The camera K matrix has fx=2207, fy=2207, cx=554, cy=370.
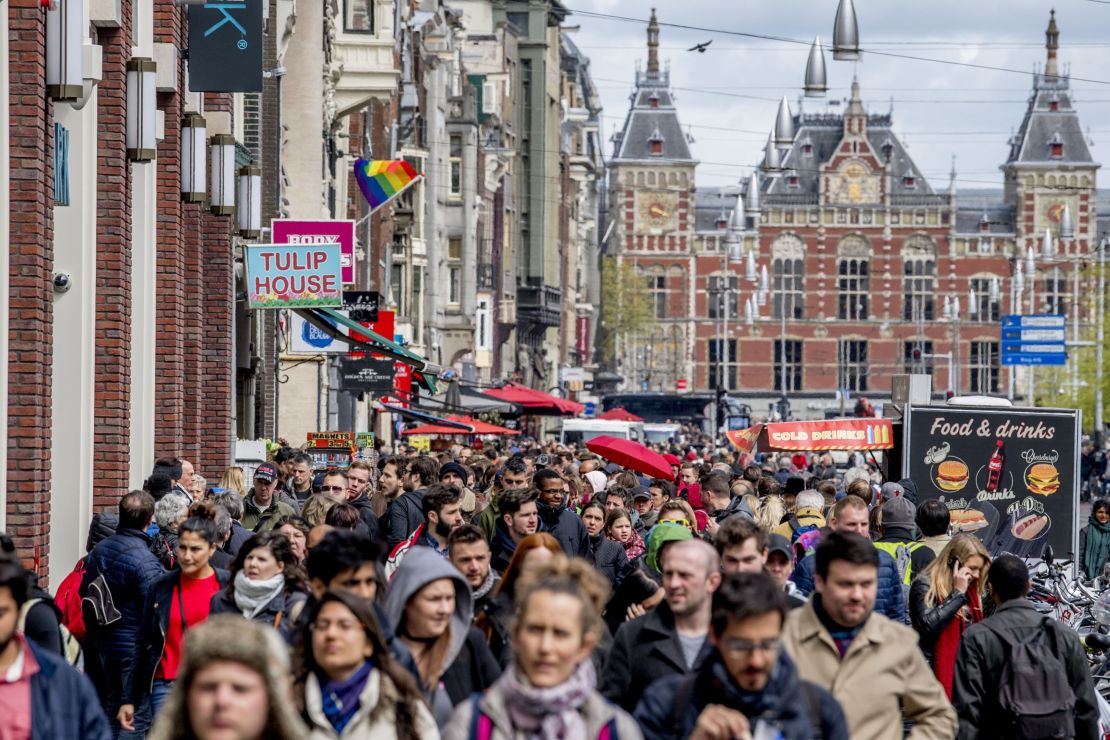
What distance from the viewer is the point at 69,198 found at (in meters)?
15.9

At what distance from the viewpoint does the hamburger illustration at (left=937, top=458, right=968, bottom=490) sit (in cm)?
1920

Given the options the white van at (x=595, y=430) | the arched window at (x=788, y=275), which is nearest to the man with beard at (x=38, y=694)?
the white van at (x=595, y=430)

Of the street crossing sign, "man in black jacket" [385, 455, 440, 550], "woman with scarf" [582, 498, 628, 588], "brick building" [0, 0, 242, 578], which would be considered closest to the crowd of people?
"woman with scarf" [582, 498, 628, 588]

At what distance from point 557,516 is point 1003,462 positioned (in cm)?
808

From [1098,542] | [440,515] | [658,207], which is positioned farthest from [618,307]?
[440,515]

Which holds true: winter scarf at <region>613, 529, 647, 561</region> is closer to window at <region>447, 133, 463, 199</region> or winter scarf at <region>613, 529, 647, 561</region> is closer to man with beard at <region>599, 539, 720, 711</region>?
man with beard at <region>599, 539, 720, 711</region>

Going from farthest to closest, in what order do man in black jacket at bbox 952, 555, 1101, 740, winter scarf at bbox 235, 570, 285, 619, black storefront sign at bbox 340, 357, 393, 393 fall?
black storefront sign at bbox 340, 357, 393, 393, winter scarf at bbox 235, 570, 285, 619, man in black jacket at bbox 952, 555, 1101, 740

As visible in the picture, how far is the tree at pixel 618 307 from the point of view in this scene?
113 m

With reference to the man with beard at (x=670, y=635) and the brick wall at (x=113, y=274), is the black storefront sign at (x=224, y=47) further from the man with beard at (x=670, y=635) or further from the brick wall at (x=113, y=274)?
the man with beard at (x=670, y=635)

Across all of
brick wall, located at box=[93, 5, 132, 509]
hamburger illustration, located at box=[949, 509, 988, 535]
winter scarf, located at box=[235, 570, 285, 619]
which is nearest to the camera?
winter scarf, located at box=[235, 570, 285, 619]

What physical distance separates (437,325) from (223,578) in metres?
48.8

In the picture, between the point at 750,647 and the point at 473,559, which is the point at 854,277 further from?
the point at 750,647

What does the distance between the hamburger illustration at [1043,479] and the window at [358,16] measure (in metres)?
22.0

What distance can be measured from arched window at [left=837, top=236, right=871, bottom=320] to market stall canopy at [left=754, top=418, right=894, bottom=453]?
10778 cm
